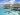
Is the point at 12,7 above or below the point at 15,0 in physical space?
below

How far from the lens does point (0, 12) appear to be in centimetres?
106

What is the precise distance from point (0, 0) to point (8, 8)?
411mm

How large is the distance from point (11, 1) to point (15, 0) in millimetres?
150

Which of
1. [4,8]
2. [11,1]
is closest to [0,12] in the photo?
[4,8]

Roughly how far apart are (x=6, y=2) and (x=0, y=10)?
0.36 metres

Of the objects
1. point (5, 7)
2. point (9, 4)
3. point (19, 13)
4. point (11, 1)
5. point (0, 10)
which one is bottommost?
point (19, 13)

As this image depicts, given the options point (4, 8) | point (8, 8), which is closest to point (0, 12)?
point (4, 8)

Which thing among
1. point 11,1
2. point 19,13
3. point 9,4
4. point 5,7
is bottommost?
point 19,13

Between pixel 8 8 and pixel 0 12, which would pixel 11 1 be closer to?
pixel 8 8

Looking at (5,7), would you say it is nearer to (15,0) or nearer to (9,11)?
A: (9,11)

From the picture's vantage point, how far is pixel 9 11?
107cm

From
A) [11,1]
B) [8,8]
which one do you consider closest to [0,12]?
[8,8]

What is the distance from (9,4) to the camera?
1.06 meters

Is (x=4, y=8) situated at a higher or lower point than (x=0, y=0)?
lower
